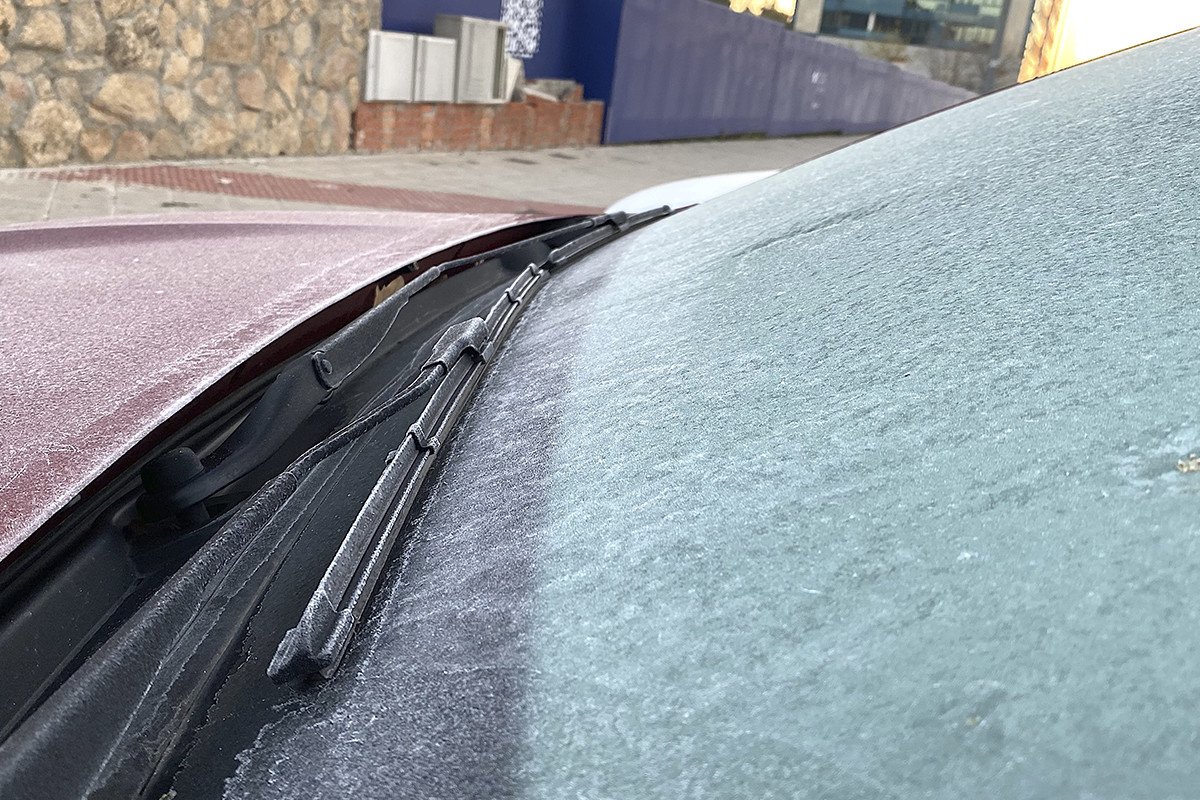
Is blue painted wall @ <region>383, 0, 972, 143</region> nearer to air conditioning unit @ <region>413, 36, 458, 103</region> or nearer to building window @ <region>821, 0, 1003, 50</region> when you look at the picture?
air conditioning unit @ <region>413, 36, 458, 103</region>

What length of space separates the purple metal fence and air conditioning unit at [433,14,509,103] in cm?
207

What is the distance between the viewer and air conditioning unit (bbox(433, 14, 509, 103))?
27.5ft

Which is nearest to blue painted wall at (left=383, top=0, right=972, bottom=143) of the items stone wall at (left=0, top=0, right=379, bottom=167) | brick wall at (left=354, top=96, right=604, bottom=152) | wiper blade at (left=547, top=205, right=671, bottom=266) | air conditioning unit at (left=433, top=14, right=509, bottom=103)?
air conditioning unit at (left=433, top=14, right=509, bottom=103)

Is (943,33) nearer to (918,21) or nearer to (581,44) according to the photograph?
(918,21)

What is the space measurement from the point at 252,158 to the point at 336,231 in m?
6.03

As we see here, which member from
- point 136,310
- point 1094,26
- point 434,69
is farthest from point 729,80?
point 136,310

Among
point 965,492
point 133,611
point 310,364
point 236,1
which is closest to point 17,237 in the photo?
point 310,364

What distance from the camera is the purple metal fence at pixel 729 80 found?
10.8 m

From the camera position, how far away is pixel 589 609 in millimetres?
660

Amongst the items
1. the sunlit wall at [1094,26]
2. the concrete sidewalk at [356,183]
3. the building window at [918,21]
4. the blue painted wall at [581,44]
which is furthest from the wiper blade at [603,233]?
the building window at [918,21]

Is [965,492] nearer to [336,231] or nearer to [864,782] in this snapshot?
[864,782]

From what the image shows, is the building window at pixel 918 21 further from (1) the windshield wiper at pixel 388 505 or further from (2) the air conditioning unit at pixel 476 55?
(1) the windshield wiper at pixel 388 505

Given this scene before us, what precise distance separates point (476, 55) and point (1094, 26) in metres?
12.8

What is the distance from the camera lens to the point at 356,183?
6.91 m
